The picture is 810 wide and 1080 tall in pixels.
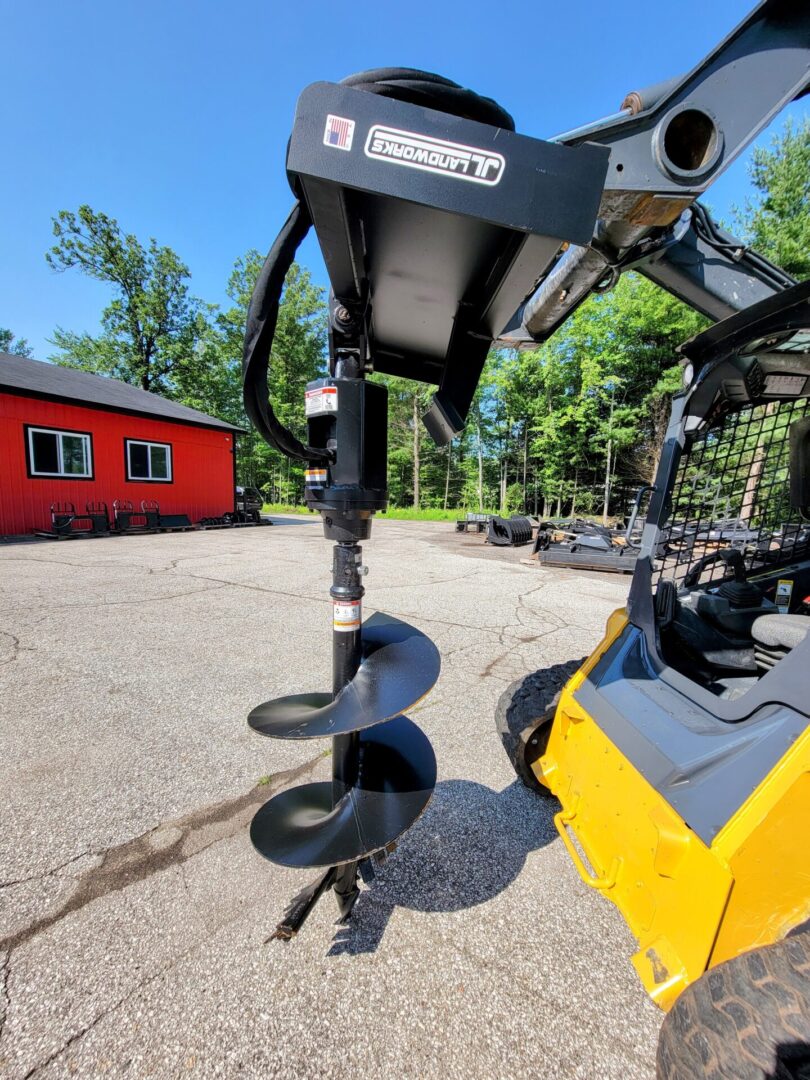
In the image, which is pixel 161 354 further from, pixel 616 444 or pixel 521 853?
pixel 521 853

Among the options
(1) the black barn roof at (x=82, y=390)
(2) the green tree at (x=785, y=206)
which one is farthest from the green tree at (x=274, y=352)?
(2) the green tree at (x=785, y=206)

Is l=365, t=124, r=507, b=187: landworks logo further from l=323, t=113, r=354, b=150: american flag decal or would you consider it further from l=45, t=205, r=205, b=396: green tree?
l=45, t=205, r=205, b=396: green tree

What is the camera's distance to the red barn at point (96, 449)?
41.2ft

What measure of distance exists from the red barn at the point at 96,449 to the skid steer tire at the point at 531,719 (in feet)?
49.4

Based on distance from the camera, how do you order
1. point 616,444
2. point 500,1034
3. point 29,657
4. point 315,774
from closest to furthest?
point 500,1034
point 315,774
point 29,657
point 616,444

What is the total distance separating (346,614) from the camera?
155 centimetres

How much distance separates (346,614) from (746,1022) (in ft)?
4.44

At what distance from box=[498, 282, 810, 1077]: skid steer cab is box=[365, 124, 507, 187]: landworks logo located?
1.24 meters

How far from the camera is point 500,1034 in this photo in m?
1.41

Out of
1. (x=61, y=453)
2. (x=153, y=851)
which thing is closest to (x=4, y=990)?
(x=153, y=851)

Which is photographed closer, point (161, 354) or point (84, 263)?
point (84, 263)

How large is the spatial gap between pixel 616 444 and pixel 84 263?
34284 mm

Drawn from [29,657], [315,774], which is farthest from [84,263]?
[315,774]

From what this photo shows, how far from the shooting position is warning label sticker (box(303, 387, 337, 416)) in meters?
1.39
